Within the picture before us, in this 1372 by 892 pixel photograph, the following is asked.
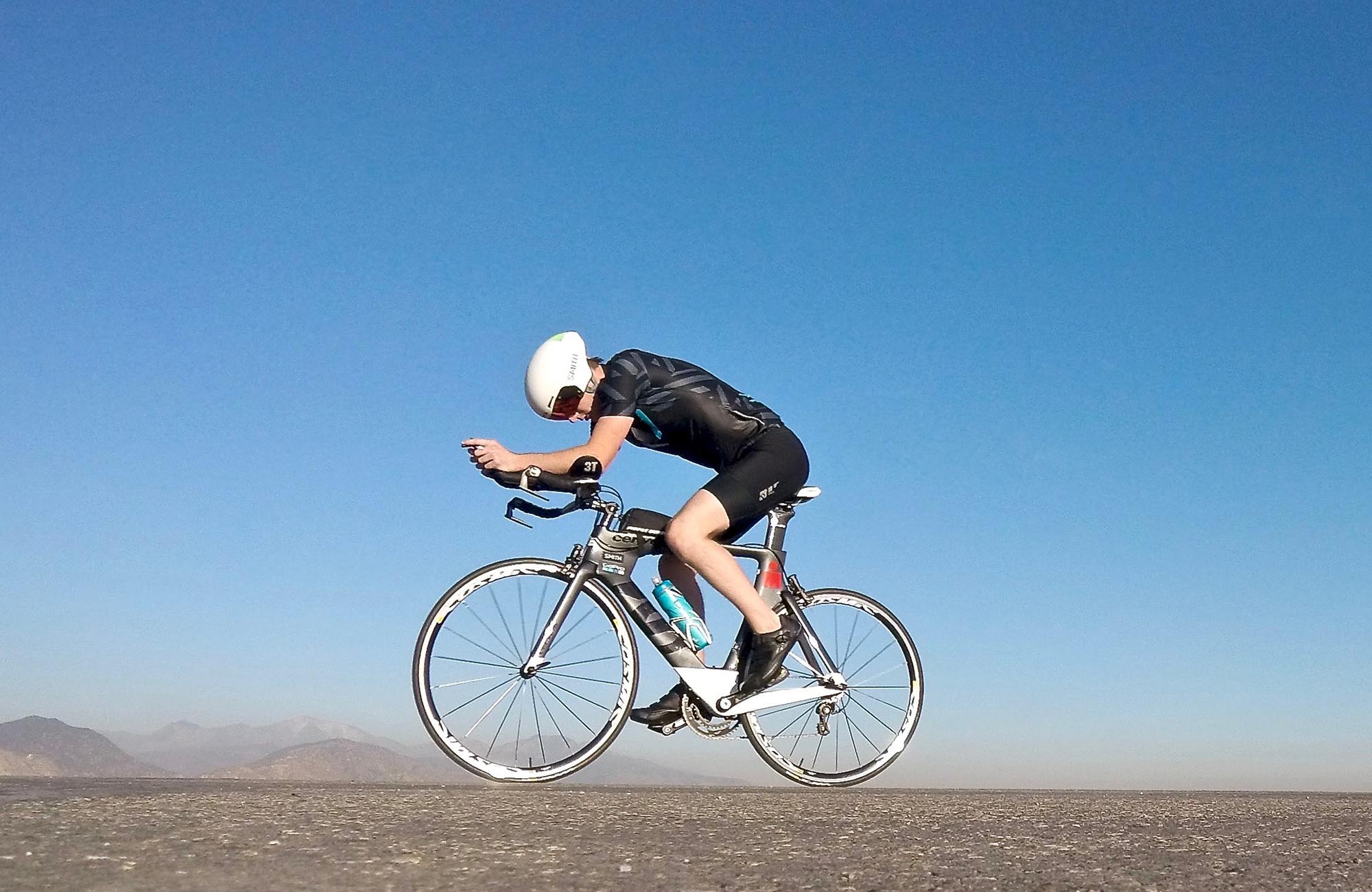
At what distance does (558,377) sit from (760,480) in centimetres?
125

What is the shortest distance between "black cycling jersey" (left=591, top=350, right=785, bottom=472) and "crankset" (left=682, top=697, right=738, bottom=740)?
53.1 inches

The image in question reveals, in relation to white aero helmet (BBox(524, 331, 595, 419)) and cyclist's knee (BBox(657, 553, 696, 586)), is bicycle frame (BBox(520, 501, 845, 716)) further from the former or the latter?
white aero helmet (BBox(524, 331, 595, 419))

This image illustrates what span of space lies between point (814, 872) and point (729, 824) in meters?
0.93

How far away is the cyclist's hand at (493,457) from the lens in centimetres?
618

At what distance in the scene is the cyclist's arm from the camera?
6.29 m

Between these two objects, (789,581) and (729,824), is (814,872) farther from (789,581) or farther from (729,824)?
(789,581)

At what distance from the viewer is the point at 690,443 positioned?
6668 millimetres

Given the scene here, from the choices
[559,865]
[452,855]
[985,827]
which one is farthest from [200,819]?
[985,827]

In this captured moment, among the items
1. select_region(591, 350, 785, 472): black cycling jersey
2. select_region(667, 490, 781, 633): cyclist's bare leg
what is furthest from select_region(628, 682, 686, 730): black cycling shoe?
select_region(591, 350, 785, 472): black cycling jersey

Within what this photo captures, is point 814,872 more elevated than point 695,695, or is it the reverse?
point 695,695

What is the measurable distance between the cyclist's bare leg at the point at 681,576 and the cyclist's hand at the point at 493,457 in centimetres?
111

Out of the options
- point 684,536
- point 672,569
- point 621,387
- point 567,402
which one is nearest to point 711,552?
point 684,536

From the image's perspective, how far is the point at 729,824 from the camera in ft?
13.3

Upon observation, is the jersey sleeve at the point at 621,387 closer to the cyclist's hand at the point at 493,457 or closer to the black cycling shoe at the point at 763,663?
the cyclist's hand at the point at 493,457
